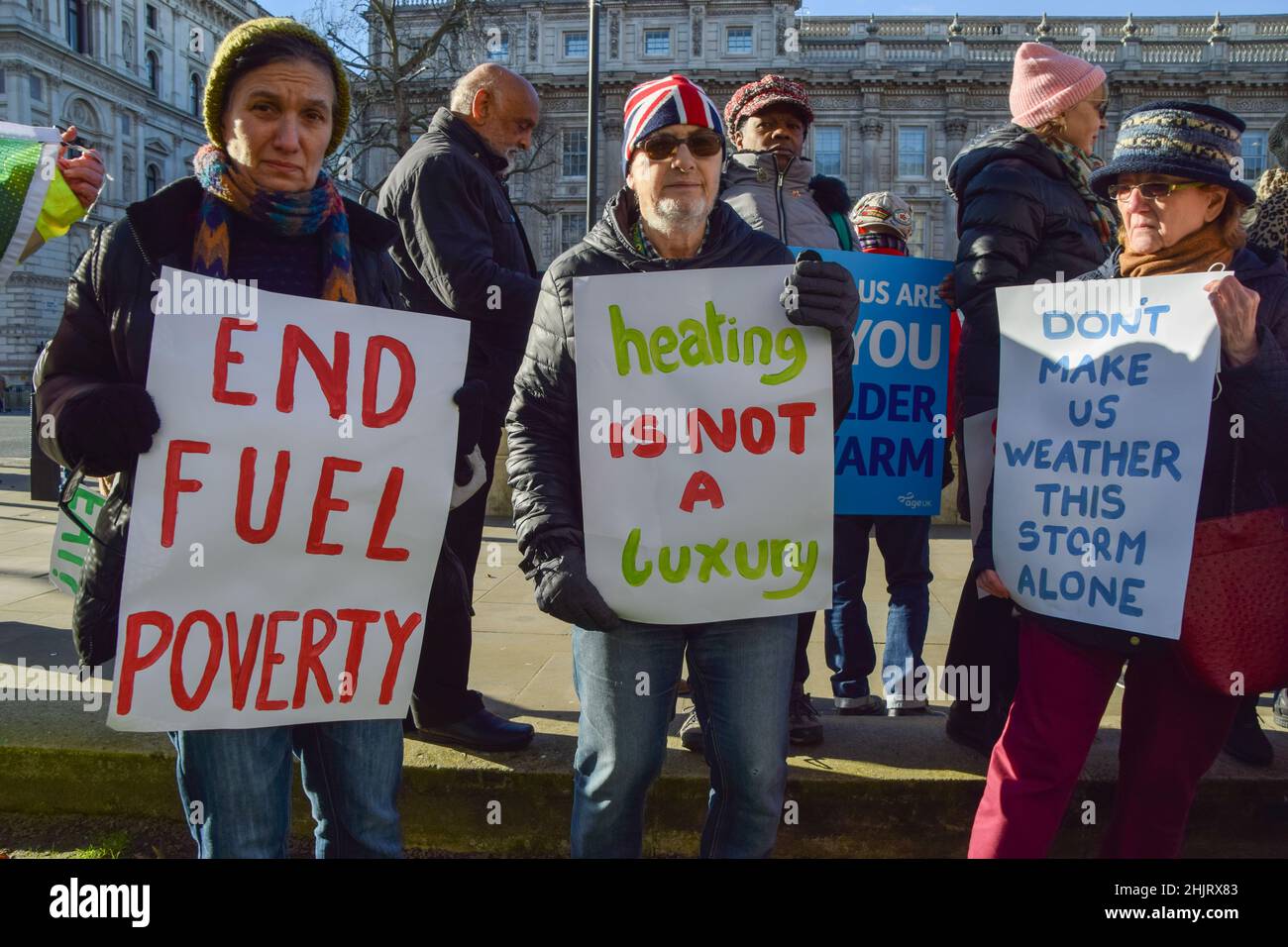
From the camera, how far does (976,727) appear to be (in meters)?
2.87

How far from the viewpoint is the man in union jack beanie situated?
2010 mm

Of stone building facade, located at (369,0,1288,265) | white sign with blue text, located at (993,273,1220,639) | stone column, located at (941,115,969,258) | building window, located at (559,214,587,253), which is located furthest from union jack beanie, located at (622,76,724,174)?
stone column, located at (941,115,969,258)

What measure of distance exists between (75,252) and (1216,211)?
152ft

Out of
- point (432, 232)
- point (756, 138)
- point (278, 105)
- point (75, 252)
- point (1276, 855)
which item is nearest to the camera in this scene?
point (278, 105)

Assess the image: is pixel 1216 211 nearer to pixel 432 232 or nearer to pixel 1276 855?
pixel 1276 855

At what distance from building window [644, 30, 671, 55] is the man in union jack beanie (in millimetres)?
43082

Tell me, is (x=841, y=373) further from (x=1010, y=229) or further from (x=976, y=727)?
(x=976, y=727)

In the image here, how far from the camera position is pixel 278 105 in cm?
190

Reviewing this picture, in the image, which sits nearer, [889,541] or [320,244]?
[320,244]

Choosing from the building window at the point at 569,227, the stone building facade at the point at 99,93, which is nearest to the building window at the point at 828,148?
the building window at the point at 569,227

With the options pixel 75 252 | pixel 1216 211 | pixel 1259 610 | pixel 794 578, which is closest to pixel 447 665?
pixel 794 578

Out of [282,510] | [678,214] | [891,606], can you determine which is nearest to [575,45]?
[891,606]

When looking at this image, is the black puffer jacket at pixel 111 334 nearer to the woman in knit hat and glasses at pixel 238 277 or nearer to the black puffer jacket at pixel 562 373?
the woman in knit hat and glasses at pixel 238 277

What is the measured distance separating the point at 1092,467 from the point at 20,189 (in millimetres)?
2809
